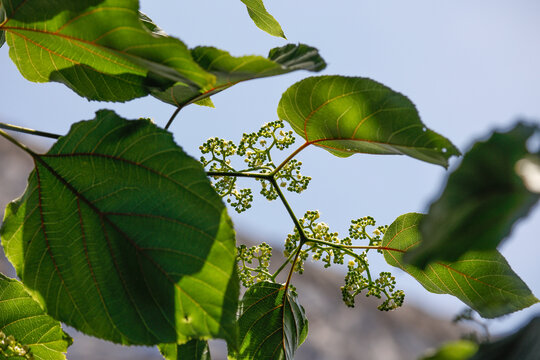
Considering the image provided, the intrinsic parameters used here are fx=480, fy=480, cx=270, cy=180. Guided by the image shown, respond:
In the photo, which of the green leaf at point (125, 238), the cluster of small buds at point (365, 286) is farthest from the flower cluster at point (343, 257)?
the green leaf at point (125, 238)

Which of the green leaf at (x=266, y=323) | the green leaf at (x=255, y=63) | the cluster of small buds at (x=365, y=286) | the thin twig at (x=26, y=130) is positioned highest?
the green leaf at (x=255, y=63)

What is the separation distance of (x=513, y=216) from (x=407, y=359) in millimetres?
10025

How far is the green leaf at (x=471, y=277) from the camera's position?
857mm

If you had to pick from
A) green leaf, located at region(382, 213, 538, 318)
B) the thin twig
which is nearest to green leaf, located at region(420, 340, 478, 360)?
green leaf, located at region(382, 213, 538, 318)

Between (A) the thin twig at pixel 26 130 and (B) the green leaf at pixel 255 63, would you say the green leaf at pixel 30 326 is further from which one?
(B) the green leaf at pixel 255 63

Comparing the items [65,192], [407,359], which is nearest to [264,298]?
[65,192]

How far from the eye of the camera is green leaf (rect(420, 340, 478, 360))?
14.6 inches

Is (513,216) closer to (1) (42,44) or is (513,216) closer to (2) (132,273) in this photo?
(2) (132,273)

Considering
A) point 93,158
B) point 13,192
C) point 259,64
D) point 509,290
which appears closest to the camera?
point 259,64

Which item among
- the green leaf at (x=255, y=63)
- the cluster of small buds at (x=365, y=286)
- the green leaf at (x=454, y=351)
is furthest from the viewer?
the cluster of small buds at (x=365, y=286)

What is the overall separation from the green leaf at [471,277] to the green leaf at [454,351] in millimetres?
503

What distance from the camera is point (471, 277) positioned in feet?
2.94

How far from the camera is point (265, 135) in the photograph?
958mm

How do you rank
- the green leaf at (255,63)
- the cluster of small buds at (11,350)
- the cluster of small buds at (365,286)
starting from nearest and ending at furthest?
the green leaf at (255,63), the cluster of small buds at (11,350), the cluster of small buds at (365,286)
